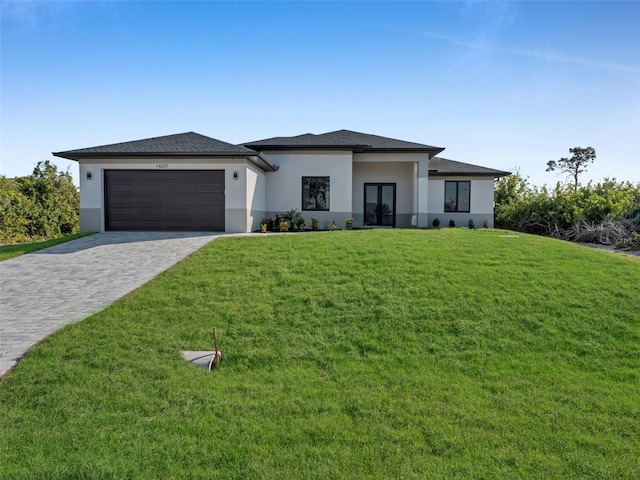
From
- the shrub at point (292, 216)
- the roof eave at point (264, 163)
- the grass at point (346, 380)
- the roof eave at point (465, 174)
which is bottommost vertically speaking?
the grass at point (346, 380)

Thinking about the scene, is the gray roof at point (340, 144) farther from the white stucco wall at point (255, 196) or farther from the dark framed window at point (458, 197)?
the dark framed window at point (458, 197)

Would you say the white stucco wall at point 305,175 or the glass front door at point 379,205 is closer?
the white stucco wall at point 305,175

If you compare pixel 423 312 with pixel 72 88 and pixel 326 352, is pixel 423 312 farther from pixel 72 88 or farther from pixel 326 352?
pixel 72 88

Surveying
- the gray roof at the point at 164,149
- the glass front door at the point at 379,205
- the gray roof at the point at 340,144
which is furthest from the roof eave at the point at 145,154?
the glass front door at the point at 379,205

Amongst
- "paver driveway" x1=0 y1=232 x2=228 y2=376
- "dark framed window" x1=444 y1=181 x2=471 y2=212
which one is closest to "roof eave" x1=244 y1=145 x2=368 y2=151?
"paver driveway" x1=0 y1=232 x2=228 y2=376

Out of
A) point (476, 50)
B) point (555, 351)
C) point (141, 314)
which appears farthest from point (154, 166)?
point (555, 351)

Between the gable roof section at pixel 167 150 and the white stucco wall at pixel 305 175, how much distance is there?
6.57 ft

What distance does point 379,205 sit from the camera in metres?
21.9

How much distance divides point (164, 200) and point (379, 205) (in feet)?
38.3

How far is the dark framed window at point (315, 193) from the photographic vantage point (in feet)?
64.5

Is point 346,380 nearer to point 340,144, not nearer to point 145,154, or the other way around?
point 145,154

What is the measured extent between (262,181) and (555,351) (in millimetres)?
15527

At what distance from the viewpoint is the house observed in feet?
53.7

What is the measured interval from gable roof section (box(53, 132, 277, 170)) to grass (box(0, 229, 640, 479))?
26.2 ft
